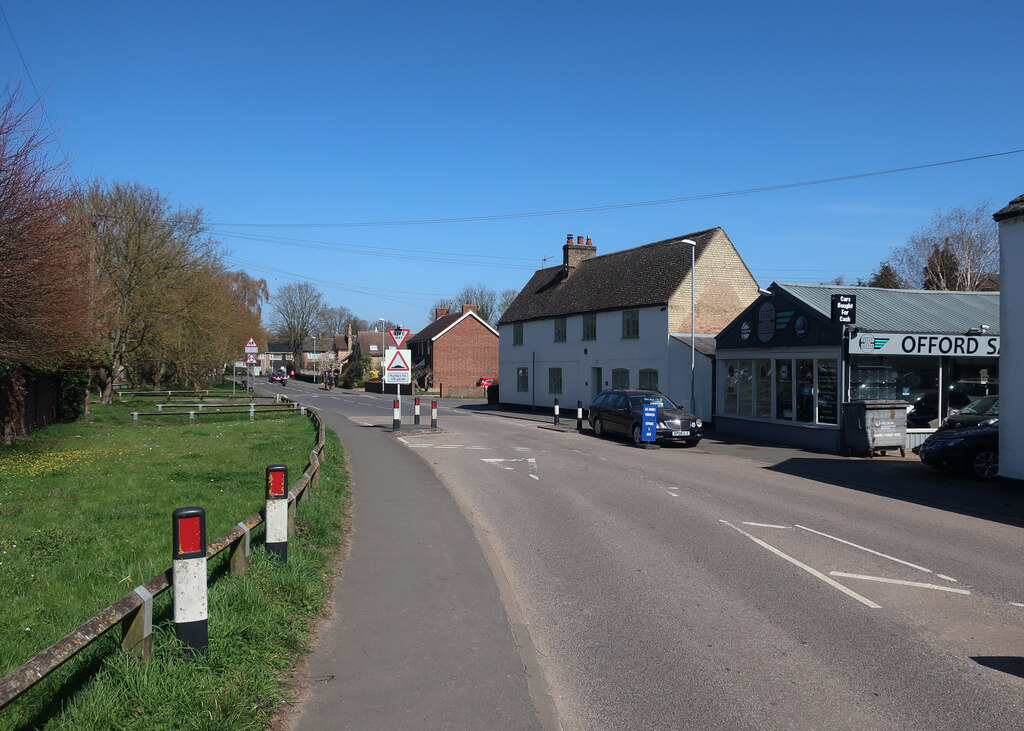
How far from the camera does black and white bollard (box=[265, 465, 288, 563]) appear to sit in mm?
→ 6395

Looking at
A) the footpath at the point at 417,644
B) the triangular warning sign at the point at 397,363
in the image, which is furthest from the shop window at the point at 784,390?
the footpath at the point at 417,644

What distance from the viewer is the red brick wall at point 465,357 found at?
65.0 metres

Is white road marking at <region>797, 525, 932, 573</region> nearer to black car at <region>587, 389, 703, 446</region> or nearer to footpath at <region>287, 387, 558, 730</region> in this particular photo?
footpath at <region>287, 387, 558, 730</region>

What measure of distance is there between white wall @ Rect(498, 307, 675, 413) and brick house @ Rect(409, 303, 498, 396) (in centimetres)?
2008

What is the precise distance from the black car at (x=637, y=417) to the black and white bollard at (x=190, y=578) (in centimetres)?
1796

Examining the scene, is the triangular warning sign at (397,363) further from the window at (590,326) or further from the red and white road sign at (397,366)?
the window at (590,326)

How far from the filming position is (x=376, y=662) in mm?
5023

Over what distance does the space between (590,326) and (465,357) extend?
102ft

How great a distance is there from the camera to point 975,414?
18891 mm

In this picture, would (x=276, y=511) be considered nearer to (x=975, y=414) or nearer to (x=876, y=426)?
(x=876, y=426)

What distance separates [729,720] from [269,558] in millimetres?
4011

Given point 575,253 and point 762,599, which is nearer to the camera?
point 762,599

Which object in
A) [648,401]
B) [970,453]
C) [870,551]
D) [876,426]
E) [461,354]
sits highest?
[461,354]

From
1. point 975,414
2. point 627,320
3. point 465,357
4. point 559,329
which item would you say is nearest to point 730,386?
point 627,320
